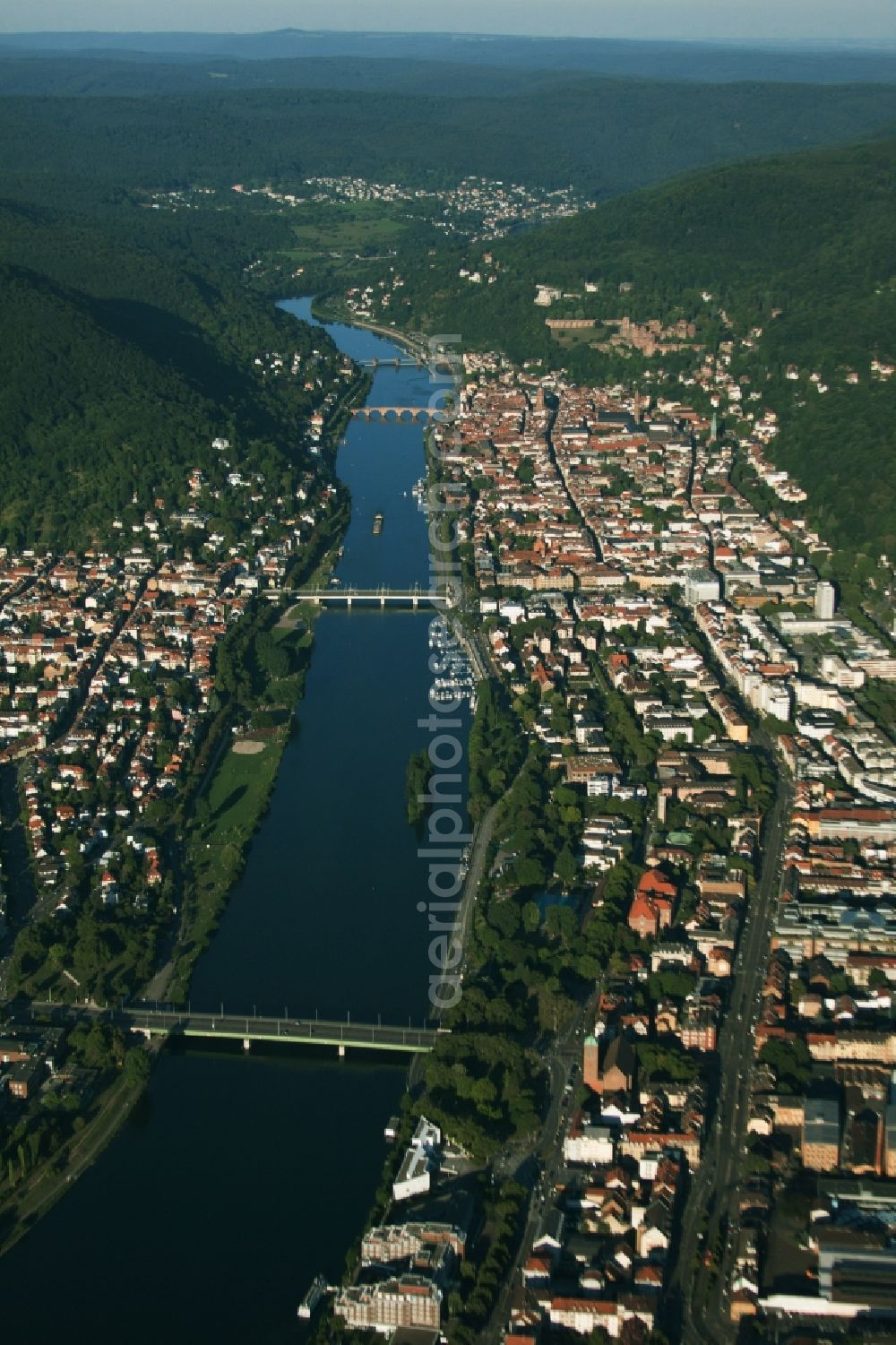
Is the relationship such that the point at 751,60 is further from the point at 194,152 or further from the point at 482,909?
the point at 482,909

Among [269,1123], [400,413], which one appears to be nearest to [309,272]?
[400,413]

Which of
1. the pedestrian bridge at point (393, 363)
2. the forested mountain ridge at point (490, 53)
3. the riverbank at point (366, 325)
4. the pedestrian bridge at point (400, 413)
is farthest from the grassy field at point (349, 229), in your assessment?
the forested mountain ridge at point (490, 53)

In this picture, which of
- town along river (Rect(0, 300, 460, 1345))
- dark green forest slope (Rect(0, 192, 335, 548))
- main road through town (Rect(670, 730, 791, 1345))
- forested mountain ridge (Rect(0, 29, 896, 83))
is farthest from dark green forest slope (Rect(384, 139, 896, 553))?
forested mountain ridge (Rect(0, 29, 896, 83))

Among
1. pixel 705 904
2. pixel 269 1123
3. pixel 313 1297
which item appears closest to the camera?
pixel 313 1297

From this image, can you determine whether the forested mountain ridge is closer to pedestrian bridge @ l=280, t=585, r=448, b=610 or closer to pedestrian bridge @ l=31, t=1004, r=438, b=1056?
pedestrian bridge @ l=280, t=585, r=448, b=610

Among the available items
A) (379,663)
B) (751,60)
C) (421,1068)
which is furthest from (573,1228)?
(751,60)

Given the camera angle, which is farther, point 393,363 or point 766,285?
point 393,363

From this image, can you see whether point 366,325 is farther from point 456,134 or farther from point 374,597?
point 456,134
